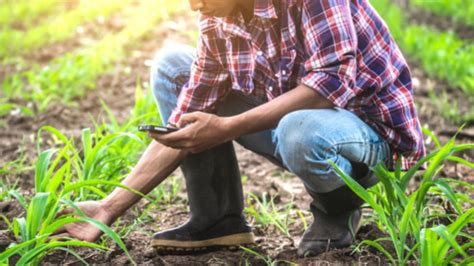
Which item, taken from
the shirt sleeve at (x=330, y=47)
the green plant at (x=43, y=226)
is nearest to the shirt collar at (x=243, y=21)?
the shirt sleeve at (x=330, y=47)

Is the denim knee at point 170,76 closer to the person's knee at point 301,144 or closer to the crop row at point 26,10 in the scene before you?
the person's knee at point 301,144

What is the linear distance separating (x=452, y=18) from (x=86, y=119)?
4.77m

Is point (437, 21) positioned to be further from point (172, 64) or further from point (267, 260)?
point (267, 260)

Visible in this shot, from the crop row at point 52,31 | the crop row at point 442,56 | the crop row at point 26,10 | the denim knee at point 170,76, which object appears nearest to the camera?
the denim knee at point 170,76

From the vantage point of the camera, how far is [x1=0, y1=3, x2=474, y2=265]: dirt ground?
246cm

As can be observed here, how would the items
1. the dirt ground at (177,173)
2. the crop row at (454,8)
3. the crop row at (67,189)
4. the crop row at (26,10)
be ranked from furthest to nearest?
1. the crop row at (26,10)
2. the crop row at (454,8)
3. the dirt ground at (177,173)
4. the crop row at (67,189)

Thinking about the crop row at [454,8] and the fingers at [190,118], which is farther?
the crop row at [454,8]

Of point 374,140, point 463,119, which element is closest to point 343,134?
point 374,140

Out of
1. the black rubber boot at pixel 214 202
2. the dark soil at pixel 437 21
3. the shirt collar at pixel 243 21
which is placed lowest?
the dark soil at pixel 437 21

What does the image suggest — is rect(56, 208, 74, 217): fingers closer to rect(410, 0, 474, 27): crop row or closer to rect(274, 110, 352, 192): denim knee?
rect(274, 110, 352, 192): denim knee

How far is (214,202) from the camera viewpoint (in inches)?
104

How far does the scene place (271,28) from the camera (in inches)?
94.6

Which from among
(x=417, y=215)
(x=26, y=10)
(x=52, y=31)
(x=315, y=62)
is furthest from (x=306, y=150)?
(x=26, y=10)

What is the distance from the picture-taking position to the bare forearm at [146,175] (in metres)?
2.45
